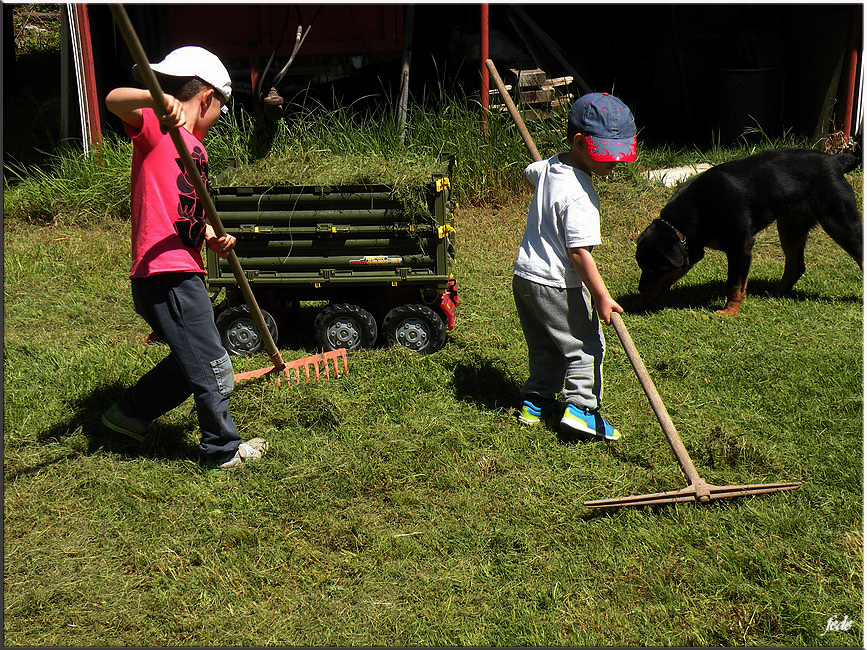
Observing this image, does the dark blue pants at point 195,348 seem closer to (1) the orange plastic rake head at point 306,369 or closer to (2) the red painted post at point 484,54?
(1) the orange plastic rake head at point 306,369

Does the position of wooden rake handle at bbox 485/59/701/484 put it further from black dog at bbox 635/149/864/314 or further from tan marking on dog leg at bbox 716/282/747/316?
tan marking on dog leg at bbox 716/282/747/316

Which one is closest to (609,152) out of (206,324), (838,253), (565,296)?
(565,296)

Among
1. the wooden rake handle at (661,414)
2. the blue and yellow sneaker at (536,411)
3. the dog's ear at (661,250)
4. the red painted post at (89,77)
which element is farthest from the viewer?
the red painted post at (89,77)

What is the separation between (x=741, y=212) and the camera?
648cm

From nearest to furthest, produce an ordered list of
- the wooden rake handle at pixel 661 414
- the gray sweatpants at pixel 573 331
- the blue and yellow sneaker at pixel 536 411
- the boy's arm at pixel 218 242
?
the wooden rake handle at pixel 661 414
the boy's arm at pixel 218 242
the gray sweatpants at pixel 573 331
the blue and yellow sneaker at pixel 536 411

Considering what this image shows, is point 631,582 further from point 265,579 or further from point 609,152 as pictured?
point 609,152

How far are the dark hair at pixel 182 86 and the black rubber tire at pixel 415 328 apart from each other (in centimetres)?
219

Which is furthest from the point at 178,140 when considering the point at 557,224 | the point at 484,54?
the point at 484,54

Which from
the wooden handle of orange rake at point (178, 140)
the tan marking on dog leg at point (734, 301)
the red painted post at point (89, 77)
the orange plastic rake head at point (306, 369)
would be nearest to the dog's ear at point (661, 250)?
the tan marking on dog leg at point (734, 301)

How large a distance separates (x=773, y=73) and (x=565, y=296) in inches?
286

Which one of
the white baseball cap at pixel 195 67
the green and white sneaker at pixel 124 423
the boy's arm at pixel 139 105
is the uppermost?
the white baseball cap at pixel 195 67

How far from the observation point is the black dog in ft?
21.3

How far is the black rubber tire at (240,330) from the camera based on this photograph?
5832 mm

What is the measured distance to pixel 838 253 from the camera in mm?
7867
